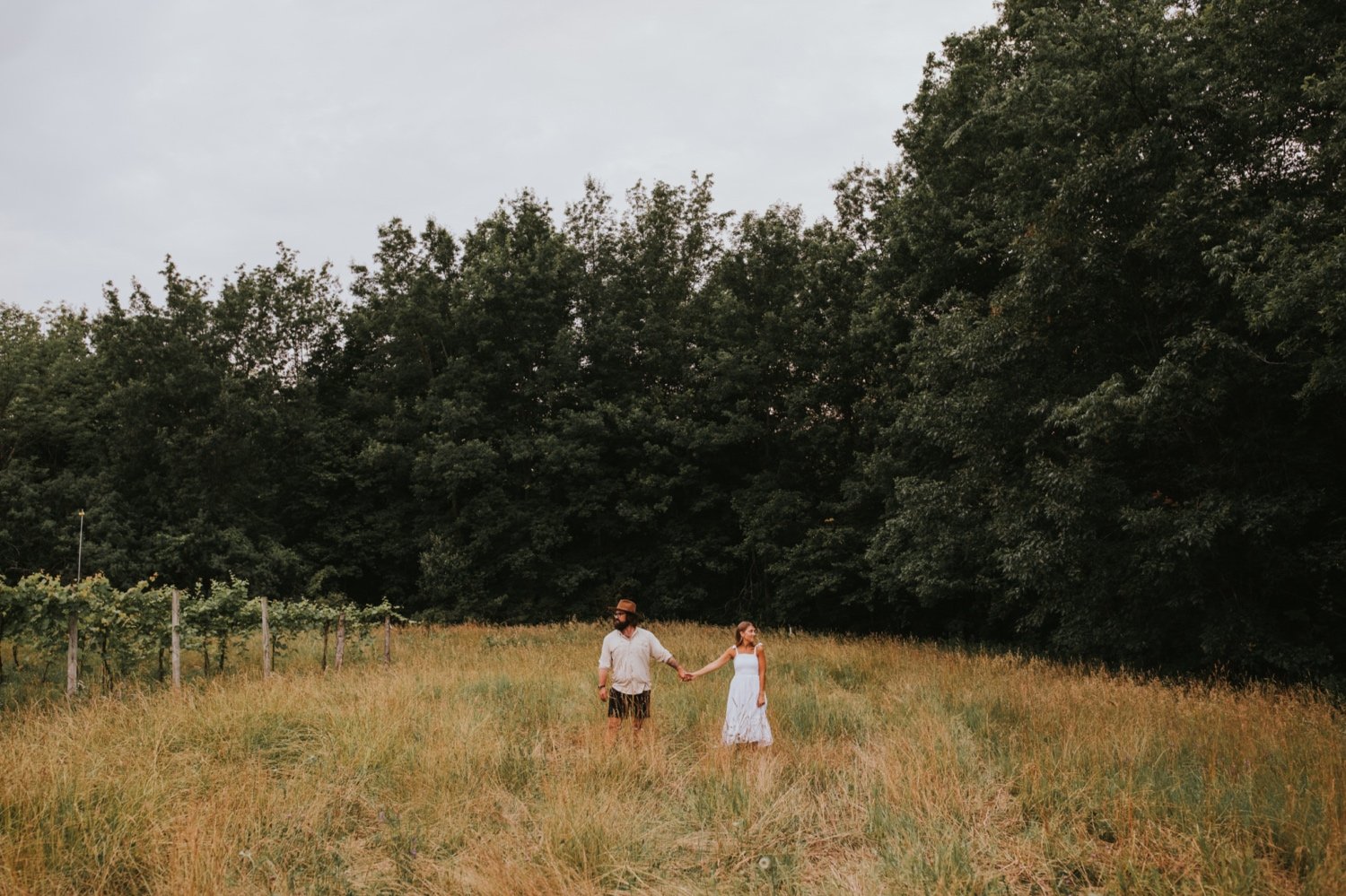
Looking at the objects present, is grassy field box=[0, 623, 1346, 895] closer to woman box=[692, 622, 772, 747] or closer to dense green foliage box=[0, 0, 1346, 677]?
woman box=[692, 622, 772, 747]

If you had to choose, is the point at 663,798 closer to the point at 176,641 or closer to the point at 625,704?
the point at 625,704

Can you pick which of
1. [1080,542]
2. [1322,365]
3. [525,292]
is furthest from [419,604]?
[1322,365]

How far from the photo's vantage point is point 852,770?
6184 mm

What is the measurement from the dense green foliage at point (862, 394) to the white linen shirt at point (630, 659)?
877 centimetres

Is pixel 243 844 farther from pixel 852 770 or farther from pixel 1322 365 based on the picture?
pixel 1322 365

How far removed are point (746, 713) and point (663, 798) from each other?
1.55 m

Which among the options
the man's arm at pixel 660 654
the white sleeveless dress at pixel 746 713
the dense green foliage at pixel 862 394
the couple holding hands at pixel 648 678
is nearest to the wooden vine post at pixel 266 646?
the couple holding hands at pixel 648 678

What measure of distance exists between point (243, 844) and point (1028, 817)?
5279 millimetres

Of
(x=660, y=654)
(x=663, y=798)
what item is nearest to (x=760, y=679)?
(x=660, y=654)

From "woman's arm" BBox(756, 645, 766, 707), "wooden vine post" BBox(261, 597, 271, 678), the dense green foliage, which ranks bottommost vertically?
"wooden vine post" BBox(261, 597, 271, 678)

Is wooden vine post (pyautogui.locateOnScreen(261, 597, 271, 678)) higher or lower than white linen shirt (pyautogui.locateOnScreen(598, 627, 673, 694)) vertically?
lower

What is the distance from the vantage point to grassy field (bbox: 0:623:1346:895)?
4.40 meters

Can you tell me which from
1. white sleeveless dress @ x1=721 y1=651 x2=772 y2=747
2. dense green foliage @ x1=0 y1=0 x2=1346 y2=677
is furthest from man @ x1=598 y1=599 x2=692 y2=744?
dense green foliage @ x1=0 y1=0 x2=1346 y2=677

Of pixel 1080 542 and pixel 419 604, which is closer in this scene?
pixel 1080 542
